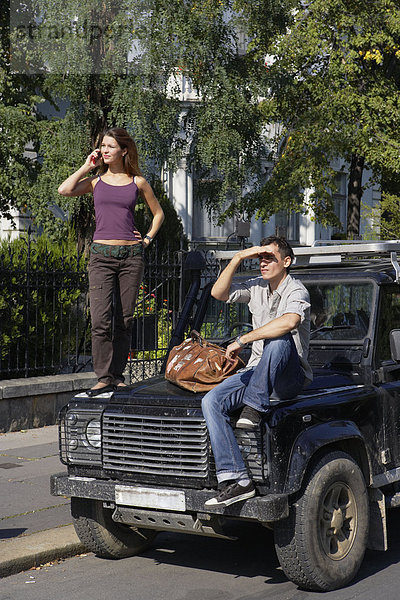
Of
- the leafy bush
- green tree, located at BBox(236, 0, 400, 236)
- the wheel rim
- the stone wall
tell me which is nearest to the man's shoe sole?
the wheel rim

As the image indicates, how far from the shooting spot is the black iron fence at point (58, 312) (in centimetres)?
1023

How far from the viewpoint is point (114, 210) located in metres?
6.34

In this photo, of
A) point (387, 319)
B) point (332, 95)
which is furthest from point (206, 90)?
point (387, 319)

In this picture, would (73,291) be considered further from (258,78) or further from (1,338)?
(258,78)

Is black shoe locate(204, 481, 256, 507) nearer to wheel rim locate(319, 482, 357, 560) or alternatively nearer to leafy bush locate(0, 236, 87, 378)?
wheel rim locate(319, 482, 357, 560)

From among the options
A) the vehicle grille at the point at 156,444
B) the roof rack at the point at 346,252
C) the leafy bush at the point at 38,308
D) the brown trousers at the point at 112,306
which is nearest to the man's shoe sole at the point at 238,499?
the vehicle grille at the point at 156,444

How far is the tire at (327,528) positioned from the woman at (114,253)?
6.21ft

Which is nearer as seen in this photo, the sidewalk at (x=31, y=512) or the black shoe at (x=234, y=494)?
the black shoe at (x=234, y=494)

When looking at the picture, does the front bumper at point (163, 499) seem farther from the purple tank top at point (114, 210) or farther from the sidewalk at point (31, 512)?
the purple tank top at point (114, 210)

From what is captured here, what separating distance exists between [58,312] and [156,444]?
654cm

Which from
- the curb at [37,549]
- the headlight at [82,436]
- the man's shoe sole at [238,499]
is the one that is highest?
the headlight at [82,436]

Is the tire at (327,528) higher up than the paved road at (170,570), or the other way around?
the tire at (327,528)

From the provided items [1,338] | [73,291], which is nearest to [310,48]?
[73,291]

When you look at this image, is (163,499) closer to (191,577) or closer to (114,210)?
(191,577)
